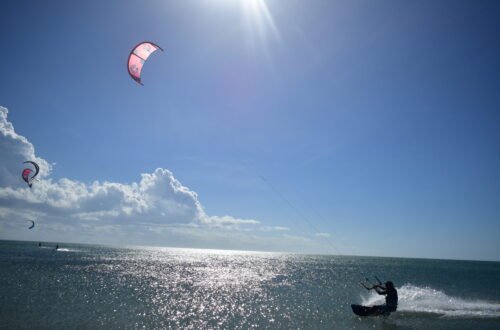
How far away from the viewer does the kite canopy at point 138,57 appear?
628 inches

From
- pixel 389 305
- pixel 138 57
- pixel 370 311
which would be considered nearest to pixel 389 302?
pixel 389 305

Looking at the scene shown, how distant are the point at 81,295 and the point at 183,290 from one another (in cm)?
881

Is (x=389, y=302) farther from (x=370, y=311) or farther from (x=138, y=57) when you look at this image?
(x=138, y=57)

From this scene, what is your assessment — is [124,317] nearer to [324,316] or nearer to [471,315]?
[324,316]

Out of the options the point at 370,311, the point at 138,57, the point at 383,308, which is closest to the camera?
the point at 138,57

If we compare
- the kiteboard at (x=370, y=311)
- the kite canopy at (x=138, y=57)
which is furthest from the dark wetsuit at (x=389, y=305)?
the kite canopy at (x=138, y=57)

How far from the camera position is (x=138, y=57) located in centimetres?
1706

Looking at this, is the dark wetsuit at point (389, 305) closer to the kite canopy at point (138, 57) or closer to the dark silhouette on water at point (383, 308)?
the dark silhouette on water at point (383, 308)

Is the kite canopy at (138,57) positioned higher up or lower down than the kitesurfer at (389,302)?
higher up

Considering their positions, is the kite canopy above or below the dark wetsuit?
above

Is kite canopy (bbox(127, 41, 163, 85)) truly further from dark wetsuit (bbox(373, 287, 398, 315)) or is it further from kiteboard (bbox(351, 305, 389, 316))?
dark wetsuit (bbox(373, 287, 398, 315))

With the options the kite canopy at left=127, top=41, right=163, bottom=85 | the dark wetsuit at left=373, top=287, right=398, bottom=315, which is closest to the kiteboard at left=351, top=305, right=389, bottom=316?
the dark wetsuit at left=373, top=287, right=398, bottom=315

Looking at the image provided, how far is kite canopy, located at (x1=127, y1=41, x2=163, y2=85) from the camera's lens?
15.9 meters

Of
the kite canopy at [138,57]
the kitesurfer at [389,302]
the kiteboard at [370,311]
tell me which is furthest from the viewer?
the kitesurfer at [389,302]
